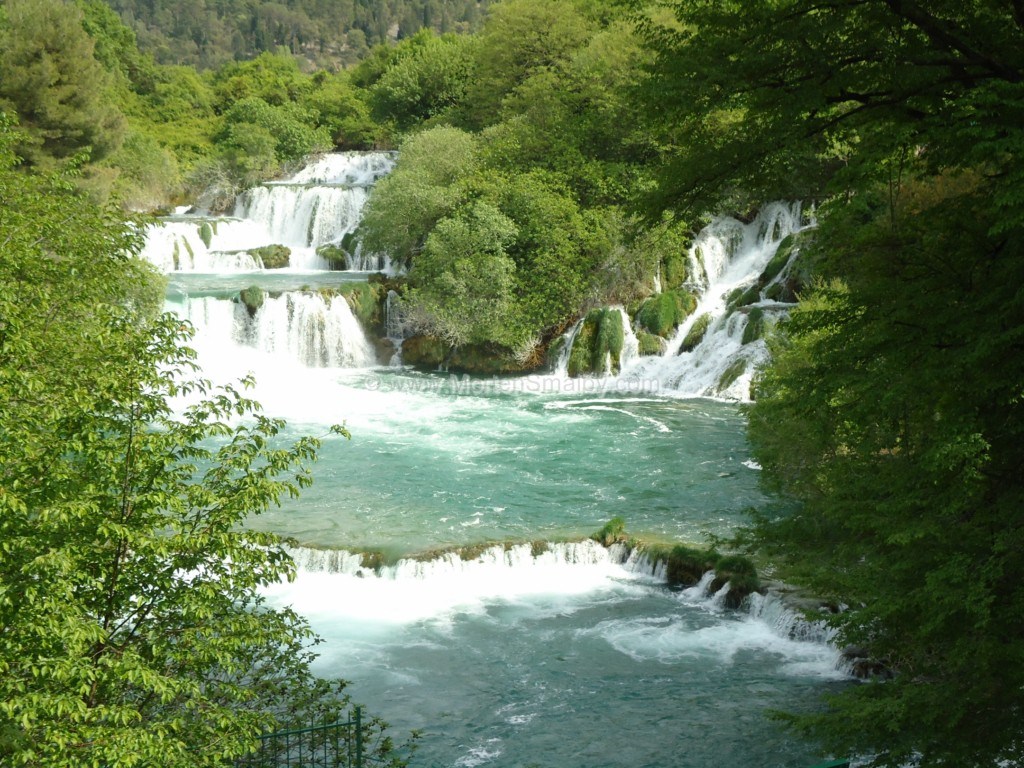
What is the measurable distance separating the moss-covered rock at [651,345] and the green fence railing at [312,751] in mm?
19925

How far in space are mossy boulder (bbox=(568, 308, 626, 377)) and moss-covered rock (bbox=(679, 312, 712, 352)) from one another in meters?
1.92

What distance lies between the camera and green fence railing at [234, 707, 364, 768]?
8.96 m

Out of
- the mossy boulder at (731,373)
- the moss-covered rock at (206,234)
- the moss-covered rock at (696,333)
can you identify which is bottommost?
the mossy boulder at (731,373)

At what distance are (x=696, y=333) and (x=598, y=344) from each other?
2998 millimetres

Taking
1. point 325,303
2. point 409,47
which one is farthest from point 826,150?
point 409,47

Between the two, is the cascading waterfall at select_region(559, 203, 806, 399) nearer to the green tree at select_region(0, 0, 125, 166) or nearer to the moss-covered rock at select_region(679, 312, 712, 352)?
the moss-covered rock at select_region(679, 312, 712, 352)

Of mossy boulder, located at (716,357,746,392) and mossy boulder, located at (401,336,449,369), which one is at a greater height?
mossy boulder, located at (401,336,449,369)

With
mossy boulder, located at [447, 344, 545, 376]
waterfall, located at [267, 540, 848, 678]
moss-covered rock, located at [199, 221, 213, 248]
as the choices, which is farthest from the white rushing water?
moss-covered rock, located at [199, 221, 213, 248]

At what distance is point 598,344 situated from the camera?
29.3 metres

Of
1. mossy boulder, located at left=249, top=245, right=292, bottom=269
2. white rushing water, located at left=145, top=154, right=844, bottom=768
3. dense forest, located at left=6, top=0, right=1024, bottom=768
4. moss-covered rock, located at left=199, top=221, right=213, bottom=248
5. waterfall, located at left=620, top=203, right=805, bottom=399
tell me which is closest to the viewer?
dense forest, located at left=6, top=0, right=1024, bottom=768

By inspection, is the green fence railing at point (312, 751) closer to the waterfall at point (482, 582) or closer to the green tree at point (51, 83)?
the waterfall at point (482, 582)

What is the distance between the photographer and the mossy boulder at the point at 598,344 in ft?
95.5

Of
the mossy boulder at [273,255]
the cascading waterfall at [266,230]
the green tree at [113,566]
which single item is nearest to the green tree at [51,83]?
the cascading waterfall at [266,230]

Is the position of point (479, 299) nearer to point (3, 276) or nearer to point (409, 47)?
point (3, 276)
